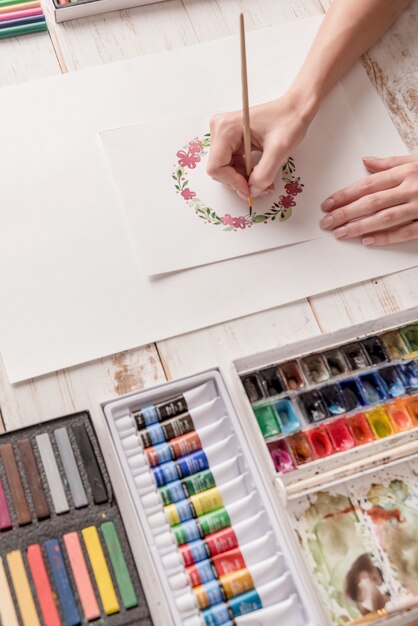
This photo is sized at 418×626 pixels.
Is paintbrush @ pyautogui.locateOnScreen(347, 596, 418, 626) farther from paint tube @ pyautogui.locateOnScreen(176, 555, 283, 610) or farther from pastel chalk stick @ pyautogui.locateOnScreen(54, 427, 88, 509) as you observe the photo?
pastel chalk stick @ pyautogui.locateOnScreen(54, 427, 88, 509)

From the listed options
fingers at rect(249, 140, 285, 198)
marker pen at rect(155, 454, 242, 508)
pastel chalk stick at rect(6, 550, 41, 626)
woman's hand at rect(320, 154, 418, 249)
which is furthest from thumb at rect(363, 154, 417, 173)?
pastel chalk stick at rect(6, 550, 41, 626)

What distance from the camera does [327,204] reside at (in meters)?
0.92

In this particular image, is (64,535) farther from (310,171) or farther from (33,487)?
(310,171)

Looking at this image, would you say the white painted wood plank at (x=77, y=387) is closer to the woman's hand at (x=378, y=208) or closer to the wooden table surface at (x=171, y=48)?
the wooden table surface at (x=171, y=48)

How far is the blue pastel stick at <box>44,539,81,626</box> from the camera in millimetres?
716

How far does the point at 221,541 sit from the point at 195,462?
9 cm

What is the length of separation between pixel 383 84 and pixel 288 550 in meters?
0.67

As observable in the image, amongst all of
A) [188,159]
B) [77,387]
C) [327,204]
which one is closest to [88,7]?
[188,159]

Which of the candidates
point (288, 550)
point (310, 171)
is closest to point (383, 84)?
point (310, 171)

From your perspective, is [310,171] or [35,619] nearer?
[35,619]

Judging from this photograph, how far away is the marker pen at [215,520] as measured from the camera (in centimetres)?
76

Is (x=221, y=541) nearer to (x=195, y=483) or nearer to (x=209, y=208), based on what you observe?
(x=195, y=483)

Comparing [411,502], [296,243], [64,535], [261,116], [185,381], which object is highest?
[261,116]

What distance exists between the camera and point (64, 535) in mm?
744
